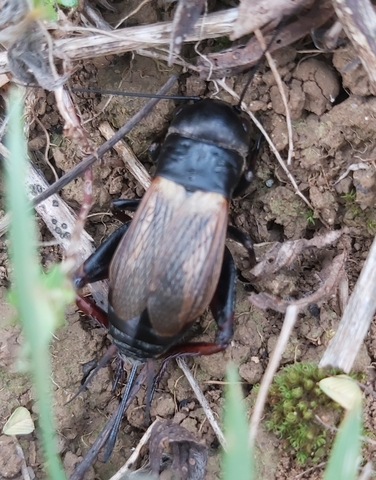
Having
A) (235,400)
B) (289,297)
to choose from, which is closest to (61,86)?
(289,297)

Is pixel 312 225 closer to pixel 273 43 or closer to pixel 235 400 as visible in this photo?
pixel 273 43

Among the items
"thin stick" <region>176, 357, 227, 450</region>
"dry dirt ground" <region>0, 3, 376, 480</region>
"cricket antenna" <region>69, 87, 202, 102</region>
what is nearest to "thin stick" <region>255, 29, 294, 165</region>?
"dry dirt ground" <region>0, 3, 376, 480</region>

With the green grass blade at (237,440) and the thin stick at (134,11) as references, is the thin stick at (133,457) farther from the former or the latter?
the thin stick at (134,11)

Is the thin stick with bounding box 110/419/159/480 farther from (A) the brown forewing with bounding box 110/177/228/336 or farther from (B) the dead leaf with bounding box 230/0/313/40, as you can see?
(B) the dead leaf with bounding box 230/0/313/40

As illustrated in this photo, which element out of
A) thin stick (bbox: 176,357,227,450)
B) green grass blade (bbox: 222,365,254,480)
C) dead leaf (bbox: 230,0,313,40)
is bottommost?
thin stick (bbox: 176,357,227,450)

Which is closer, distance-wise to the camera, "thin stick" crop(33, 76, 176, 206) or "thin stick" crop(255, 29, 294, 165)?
"thin stick" crop(255, 29, 294, 165)

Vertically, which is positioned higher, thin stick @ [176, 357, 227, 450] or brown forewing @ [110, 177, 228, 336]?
brown forewing @ [110, 177, 228, 336]
